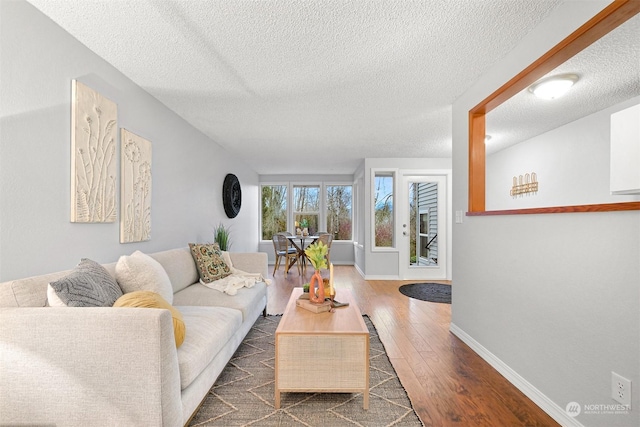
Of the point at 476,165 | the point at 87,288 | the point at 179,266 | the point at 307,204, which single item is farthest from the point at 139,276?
the point at 307,204

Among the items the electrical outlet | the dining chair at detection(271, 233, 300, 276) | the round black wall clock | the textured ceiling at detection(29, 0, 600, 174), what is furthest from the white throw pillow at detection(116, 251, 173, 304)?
the dining chair at detection(271, 233, 300, 276)

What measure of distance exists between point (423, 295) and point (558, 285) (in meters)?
3.13

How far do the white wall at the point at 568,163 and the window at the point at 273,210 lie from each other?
517cm

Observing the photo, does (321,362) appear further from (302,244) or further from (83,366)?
(302,244)

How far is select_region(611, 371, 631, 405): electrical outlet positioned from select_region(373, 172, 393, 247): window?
4.83 m

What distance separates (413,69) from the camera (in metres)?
2.62

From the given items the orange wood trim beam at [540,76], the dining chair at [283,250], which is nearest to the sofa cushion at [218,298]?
the orange wood trim beam at [540,76]

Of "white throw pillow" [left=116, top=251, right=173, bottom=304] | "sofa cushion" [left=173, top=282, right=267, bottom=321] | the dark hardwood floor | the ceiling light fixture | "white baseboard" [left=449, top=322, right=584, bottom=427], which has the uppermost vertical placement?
the ceiling light fixture

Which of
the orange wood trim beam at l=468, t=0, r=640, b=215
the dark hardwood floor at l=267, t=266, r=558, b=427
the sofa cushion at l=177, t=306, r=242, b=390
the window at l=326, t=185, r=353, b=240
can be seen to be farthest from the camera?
the window at l=326, t=185, r=353, b=240

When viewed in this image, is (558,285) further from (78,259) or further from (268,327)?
(78,259)

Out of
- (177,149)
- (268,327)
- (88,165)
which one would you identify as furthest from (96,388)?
(177,149)

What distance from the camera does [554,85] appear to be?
112 inches

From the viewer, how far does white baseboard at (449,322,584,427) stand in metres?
1.75

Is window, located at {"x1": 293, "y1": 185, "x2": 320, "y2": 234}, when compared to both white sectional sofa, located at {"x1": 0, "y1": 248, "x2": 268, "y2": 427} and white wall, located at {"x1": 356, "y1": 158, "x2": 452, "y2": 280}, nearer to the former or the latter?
white wall, located at {"x1": 356, "y1": 158, "x2": 452, "y2": 280}
